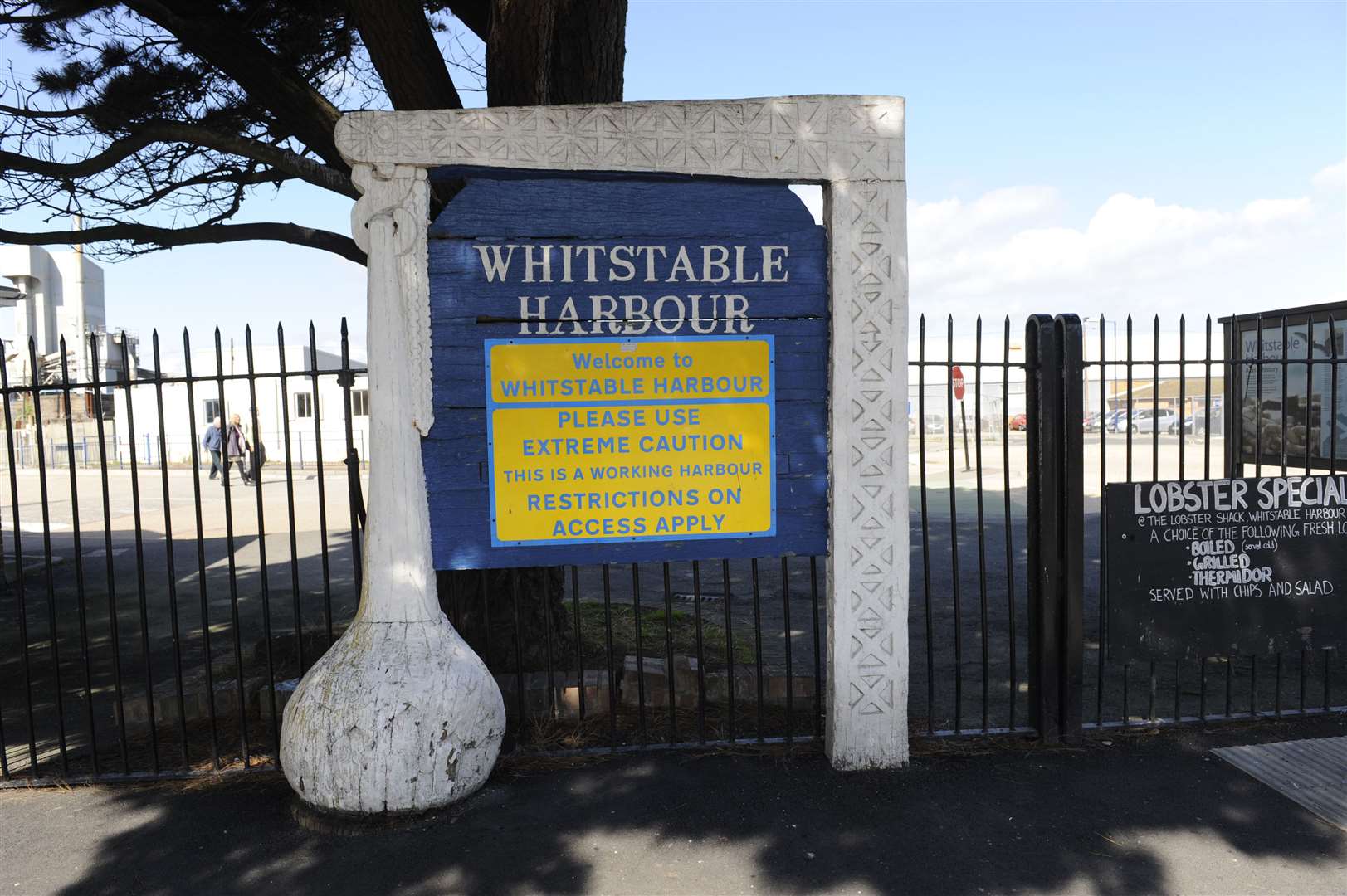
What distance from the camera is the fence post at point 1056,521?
464 cm

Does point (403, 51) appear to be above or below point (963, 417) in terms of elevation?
above

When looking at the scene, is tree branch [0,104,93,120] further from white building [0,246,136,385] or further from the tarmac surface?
white building [0,246,136,385]

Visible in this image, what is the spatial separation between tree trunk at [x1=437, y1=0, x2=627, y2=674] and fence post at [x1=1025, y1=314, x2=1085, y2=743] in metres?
2.63

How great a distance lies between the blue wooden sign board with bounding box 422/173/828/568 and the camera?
14.1 ft

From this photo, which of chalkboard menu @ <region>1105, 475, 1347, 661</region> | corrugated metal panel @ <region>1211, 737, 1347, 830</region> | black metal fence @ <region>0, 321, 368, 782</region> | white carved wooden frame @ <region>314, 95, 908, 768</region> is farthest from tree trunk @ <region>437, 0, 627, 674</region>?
corrugated metal panel @ <region>1211, 737, 1347, 830</region>

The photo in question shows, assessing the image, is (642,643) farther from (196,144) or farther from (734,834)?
(196,144)

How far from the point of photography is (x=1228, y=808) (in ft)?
13.2

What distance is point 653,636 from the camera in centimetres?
655

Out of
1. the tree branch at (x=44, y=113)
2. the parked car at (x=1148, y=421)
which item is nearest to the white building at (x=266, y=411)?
the tree branch at (x=44, y=113)

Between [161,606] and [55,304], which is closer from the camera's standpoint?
[161,606]

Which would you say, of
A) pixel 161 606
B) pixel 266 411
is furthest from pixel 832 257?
pixel 266 411

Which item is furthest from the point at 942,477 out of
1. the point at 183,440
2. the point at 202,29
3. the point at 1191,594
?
the point at 183,440

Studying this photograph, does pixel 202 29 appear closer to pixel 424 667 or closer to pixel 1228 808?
pixel 424 667

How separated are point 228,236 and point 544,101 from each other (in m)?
2.46
